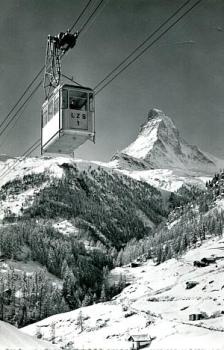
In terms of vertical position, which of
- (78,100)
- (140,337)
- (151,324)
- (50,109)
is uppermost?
(78,100)

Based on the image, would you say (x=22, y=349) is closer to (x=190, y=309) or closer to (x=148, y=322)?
(x=148, y=322)

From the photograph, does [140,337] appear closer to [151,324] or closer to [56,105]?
[151,324]

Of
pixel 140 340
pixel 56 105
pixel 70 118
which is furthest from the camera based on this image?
pixel 140 340

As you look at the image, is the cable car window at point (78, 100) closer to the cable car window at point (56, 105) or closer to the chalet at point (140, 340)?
the cable car window at point (56, 105)

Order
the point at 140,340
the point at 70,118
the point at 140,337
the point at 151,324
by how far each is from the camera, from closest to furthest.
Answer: the point at 70,118, the point at 140,340, the point at 140,337, the point at 151,324

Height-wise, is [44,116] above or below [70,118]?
above

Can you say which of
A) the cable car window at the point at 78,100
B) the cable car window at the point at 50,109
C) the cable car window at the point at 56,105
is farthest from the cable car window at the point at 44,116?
the cable car window at the point at 78,100

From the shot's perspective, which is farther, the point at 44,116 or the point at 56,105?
the point at 44,116

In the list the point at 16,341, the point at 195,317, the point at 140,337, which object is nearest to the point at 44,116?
the point at 16,341
